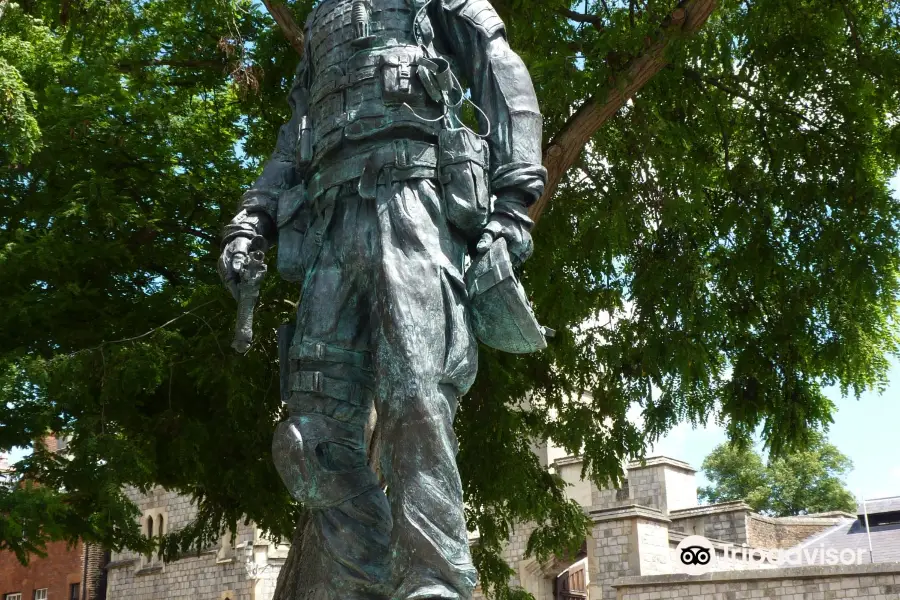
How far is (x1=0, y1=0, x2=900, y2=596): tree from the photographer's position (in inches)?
400

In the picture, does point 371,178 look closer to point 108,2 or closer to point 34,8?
point 108,2

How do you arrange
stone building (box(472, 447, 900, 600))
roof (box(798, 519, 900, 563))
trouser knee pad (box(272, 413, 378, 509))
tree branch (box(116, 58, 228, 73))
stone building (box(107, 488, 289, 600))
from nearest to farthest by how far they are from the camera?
trouser knee pad (box(272, 413, 378, 509)) < tree branch (box(116, 58, 228, 73)) < stone building (box(472, 447, 900, 600)) < roof (box(798, 519, 900, 563)) < stone building (box(107, 488, 289, 600))

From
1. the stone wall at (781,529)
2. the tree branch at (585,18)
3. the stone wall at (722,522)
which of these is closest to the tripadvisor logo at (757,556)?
the stone wall at (722,522)

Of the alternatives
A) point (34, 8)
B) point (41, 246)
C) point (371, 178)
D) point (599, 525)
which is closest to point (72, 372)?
point (41, 246)

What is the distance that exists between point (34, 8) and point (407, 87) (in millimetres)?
8913

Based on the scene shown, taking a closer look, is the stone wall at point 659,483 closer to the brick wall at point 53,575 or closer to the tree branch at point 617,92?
the tree branch at point 617,92

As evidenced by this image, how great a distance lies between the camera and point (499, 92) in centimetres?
450

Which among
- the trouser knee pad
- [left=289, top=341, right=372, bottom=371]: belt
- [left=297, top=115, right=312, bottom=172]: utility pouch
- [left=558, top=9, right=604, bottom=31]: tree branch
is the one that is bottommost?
the trouser knee pad

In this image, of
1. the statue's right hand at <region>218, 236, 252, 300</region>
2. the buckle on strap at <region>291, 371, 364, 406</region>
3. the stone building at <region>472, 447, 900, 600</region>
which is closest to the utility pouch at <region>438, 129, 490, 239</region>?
the buckle on strap at <region>291, 371, 364, 406</region>

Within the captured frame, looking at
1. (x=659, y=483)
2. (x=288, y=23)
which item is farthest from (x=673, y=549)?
(x=288, y=23)

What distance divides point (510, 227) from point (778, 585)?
57.2ft

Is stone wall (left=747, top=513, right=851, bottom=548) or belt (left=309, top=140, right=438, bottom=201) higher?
stone wall (left=747, top=513, right=851, bottom=548)

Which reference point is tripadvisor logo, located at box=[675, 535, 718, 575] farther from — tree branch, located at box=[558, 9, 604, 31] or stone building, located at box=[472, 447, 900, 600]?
tree branch, located at box=[558, 9, 604, 31]

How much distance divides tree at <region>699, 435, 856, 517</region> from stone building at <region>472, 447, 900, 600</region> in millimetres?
11603
